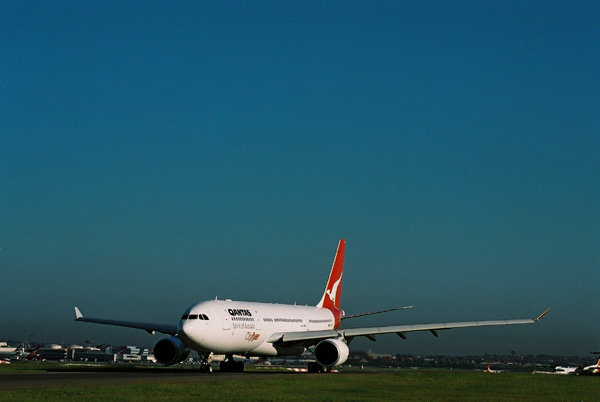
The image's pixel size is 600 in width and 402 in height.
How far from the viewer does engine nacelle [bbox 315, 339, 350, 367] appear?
1964 inches

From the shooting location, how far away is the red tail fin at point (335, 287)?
67.7 m

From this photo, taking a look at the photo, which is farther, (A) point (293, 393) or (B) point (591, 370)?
(B) point (591, 370)

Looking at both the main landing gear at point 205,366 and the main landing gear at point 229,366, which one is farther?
the main landing gear at point 229,366

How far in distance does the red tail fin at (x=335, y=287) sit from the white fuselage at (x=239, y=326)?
7711 mm

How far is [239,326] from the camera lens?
47875 millimetres

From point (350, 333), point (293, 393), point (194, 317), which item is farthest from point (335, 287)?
point (293, 393)

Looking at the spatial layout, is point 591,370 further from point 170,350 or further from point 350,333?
point 170,350

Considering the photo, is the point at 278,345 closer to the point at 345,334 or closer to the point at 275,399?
the point at 345,334

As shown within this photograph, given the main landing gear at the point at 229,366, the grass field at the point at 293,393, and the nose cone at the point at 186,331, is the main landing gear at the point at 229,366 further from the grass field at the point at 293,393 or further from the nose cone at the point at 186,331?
the grass field at the point at 293,393

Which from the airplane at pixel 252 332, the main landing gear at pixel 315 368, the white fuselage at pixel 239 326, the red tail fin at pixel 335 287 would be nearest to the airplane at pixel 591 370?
the airplane at pixel 252 332

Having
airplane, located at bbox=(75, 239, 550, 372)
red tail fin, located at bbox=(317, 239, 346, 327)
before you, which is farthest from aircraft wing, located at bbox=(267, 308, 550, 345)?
red tail fin, located at bbox=(317, 239, 346, 327)

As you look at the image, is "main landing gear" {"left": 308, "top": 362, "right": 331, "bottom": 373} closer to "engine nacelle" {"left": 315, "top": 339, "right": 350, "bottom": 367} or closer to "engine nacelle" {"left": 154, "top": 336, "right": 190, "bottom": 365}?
"engine nacelle" {"left": 315, "top": 339, "right": 350, "bottom": 367}

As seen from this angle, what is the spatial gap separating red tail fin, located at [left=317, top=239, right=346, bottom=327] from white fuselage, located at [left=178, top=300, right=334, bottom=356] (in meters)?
7.71

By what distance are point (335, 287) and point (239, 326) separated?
22457 mm
